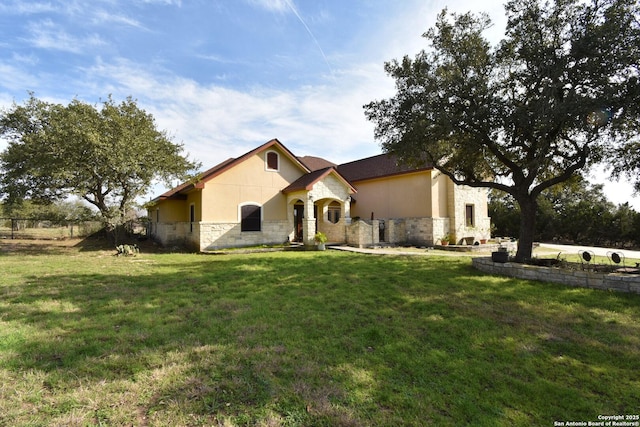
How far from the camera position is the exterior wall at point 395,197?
18.9 m

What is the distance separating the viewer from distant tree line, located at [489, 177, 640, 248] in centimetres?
1847

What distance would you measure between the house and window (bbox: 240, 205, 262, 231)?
0.06 metres

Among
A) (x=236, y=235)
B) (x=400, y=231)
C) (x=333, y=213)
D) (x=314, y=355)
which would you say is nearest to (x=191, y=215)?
(x=236, y=235)

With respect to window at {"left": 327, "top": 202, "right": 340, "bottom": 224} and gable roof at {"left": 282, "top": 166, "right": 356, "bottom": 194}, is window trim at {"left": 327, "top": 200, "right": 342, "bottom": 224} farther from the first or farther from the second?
gable roof at {"left": 282, "top": 166, "right": 356, "bottom": 194}

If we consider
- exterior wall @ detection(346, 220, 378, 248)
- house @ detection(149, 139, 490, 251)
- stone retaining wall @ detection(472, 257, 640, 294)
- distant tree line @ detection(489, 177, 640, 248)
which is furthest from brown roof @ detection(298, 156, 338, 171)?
stone retaining wall @ detection(472, 257, 640, 294)

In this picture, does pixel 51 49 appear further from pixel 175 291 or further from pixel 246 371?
pixel 246 371

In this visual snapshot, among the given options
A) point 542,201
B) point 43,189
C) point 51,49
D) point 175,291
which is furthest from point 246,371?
point 542,201

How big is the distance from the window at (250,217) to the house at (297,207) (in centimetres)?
6

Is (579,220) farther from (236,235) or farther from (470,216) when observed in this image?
(236,235)

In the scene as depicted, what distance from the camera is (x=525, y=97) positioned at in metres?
9.46

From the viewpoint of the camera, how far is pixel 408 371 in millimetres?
3648

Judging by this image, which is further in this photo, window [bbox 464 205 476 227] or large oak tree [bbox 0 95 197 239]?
window [bbox 464 205 476 227]

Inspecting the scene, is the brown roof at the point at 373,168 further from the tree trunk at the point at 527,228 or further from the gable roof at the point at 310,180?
the tree trunk at the point at 527,228

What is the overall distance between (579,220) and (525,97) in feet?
54.3
